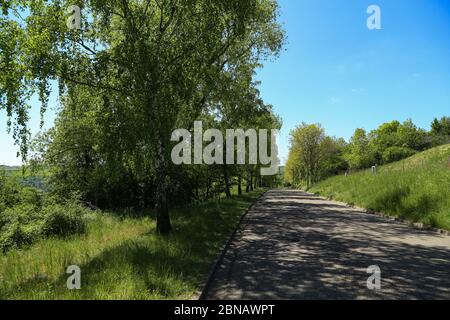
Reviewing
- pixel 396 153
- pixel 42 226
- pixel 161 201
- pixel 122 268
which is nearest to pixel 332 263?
pixel 122 268

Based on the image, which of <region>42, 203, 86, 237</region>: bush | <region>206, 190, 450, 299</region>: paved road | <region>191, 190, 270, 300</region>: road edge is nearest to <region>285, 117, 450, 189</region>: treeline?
<region>206, 190, 450, 299</region>: paved road

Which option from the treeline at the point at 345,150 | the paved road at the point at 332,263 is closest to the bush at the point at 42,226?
the paved road at the point at 332,263

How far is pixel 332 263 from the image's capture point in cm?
942

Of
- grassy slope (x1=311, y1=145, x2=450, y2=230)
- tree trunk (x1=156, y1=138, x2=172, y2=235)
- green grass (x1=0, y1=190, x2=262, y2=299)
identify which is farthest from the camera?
grassy slope (x1=311, y1=145, x2=450, y2=230)

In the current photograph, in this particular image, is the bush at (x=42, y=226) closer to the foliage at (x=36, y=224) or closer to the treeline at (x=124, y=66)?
the foliage at (x=36, y=224)

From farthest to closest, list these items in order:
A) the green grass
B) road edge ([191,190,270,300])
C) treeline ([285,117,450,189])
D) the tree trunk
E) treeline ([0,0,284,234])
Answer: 1. treeline ([285,117,450,189])
2. the tree trunk
3. treeline ([0,0,284,234])
4. road edge ([191,190,270,300])
5. the green grass

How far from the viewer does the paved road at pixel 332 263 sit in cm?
714

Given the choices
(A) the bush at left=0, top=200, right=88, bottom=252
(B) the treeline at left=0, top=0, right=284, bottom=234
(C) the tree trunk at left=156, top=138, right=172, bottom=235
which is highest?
(B) the treeline at left=0, top=0, right=284, bottom=234

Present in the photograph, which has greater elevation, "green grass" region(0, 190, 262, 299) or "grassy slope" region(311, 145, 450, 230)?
"grassy slope" region(311, 145, 450, 230)

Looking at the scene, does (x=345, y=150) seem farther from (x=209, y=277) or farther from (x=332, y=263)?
(x=209, y=277)

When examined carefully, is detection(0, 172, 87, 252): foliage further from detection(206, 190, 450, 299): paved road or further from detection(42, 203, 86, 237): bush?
detection(206, 190, 450, 299): paved road

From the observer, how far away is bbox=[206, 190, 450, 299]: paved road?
23.4 feet

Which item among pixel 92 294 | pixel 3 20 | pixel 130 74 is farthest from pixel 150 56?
pixel 92 294
